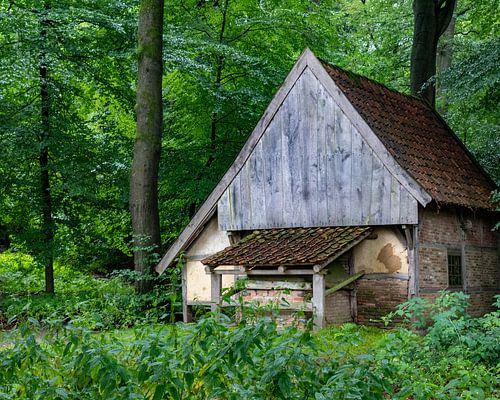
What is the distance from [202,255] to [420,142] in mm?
5779

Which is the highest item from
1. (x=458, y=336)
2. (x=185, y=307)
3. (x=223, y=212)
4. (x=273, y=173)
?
(x=273, y=173)

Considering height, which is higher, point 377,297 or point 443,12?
point 443,12

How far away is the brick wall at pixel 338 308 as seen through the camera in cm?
1454

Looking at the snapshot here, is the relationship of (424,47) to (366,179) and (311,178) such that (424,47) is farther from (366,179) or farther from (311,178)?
(366,179)

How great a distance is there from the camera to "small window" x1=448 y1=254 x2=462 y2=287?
52.9ft

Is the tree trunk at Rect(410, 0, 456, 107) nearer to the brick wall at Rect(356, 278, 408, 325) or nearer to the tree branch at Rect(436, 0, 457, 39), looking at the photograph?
the tree branch at Rect(436, 0, 457, 39)

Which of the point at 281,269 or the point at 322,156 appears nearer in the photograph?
the point at 281,269

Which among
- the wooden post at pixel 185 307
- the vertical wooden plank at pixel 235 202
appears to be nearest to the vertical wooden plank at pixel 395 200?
the vertical wooden plank at pixel 235 202

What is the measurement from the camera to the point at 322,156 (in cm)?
1594

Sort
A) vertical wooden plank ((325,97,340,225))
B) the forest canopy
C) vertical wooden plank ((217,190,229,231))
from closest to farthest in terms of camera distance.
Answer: vertical wooden plank ((325,97,340,225)) → vertical wooden plank ((217,190,229,231)) → the forest canopy

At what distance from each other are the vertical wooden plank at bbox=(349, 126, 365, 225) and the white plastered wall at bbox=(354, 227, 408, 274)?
0.52 meters

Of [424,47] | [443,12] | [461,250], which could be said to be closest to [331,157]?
[461,250]

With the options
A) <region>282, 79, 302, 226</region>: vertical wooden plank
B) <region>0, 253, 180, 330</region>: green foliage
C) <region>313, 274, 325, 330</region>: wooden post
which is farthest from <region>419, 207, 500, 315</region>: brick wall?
<region>0, 253, 180, 330</region>: green foliage

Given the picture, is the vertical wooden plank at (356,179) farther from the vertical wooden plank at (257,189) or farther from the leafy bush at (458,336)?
the leafy bush at (458,336)
